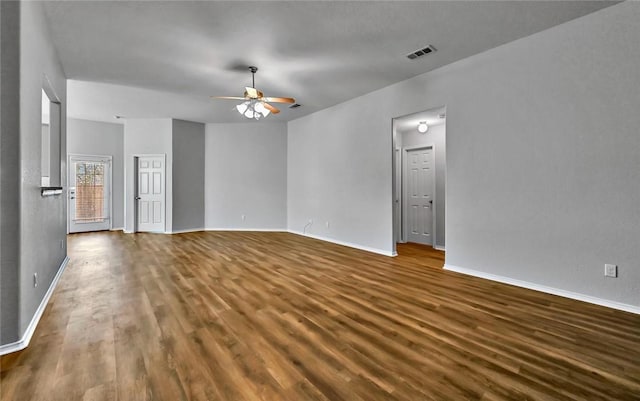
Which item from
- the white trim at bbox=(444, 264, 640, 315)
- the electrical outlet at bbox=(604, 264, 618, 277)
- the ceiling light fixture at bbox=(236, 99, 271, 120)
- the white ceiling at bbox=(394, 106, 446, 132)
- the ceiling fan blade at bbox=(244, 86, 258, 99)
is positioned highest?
the white ceiling at bbox=(394, 106, 446, 132)

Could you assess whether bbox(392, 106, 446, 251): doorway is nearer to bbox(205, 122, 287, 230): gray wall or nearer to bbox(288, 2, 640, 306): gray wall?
bbox(288, 2, 640, 306): gray wall

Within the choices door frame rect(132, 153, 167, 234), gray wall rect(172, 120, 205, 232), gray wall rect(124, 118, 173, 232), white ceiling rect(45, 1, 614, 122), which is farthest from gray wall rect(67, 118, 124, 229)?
white ceiling rect(45, 1, 614, 122)

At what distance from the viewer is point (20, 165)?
6.86 ft

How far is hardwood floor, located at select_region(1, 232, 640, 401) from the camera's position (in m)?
1.64

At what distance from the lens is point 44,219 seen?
2951 millimetres

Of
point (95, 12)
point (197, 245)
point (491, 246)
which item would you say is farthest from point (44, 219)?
point (491, 246)

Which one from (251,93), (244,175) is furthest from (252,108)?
(244,175)

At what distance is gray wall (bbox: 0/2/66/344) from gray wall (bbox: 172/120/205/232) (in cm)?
493

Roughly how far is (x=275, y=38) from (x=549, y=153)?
347 centimetres

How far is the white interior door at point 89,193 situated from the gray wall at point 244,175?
285 centimetres

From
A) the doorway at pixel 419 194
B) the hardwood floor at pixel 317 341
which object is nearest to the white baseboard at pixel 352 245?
the hardwood floor at pixel 317 341

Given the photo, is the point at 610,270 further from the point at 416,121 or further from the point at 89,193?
the point at 89,193

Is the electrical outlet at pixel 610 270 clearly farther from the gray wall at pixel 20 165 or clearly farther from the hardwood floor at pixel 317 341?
the gray wall at pixel 20 165

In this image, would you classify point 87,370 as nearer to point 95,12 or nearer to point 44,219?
point 44,219
